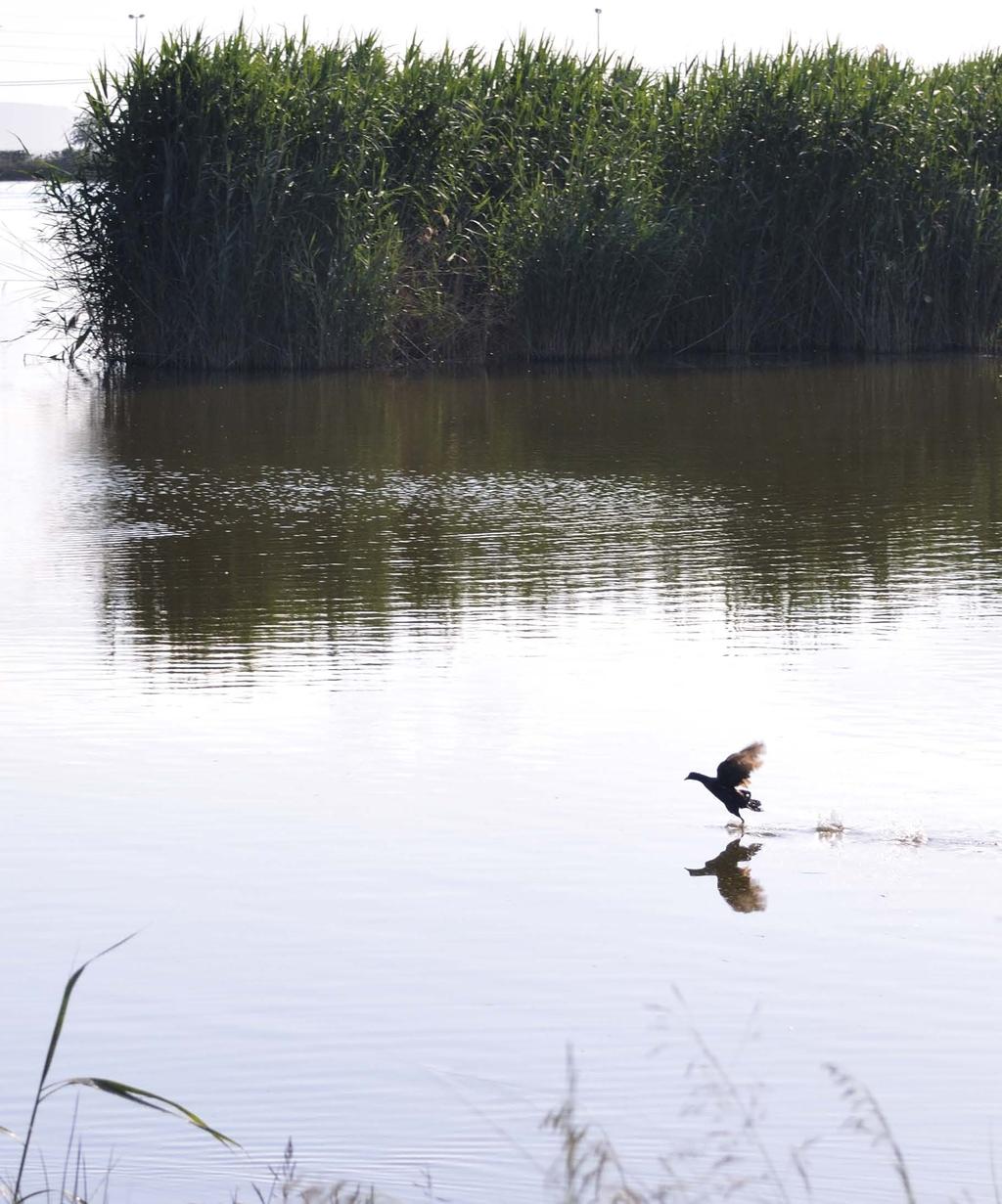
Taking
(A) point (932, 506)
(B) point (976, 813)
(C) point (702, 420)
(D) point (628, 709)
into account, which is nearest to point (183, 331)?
(C) point (702, 420)

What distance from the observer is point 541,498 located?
36.7 ft

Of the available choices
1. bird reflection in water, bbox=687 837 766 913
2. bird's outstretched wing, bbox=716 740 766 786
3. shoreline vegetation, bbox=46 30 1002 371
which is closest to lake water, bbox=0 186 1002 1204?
bird reflection in water, bbox=687 837 766 913

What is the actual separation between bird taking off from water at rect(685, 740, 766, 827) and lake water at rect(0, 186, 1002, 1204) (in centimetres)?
10

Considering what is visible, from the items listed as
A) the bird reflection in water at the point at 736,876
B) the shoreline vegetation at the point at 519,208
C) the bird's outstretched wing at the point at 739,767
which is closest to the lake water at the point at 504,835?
the bird reflection in water at the point at 736,876

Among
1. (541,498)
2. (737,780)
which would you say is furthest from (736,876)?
(541,498)

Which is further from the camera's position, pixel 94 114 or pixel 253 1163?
pixel 94 114

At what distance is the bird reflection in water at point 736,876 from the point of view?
470 centimetres

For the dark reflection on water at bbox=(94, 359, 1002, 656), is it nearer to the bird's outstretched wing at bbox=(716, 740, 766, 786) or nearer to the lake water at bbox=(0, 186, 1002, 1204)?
the lake water at bbox=(0, 186, 1002, 1204)

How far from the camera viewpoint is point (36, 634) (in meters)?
7.66

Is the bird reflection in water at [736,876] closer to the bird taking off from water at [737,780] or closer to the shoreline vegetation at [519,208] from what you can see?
the bird taking off from water at [737,780]

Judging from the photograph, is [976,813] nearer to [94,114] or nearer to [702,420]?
[702,420]

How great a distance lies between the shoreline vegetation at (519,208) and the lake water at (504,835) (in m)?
6.65

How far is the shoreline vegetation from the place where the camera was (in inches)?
680

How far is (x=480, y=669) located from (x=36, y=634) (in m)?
1.84
